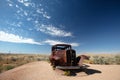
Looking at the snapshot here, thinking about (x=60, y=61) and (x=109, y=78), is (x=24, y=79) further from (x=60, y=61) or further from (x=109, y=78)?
(x=109, y=78)

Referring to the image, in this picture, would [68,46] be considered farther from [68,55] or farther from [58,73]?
[58,73]

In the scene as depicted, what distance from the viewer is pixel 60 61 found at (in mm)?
12188

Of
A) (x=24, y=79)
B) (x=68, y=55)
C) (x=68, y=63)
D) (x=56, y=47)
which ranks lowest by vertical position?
(x=24, y=79)

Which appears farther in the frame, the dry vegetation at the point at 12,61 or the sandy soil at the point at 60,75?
the dry vegetation at the point at 12,61

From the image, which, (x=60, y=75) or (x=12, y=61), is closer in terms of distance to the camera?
(x=60, y=75)

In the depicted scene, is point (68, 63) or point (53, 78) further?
point (68, 63)

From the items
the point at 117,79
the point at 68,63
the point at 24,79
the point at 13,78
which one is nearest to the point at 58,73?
the point at 68,63

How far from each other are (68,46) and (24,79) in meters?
6.48

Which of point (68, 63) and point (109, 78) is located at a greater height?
point (68, 63)

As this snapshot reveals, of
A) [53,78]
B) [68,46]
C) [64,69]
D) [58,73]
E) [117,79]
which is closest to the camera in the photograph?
[117,79]

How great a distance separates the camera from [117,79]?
8633mm

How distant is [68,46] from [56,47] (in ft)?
4.57

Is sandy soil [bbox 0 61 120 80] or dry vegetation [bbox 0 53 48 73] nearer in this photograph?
sandy soil [bbox 0 61 120 80]

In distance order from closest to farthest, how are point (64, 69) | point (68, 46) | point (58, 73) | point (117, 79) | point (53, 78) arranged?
point (117, 79)
point (53, 78)
point (58, 73)
point (64, 69)
point (68, 46)
